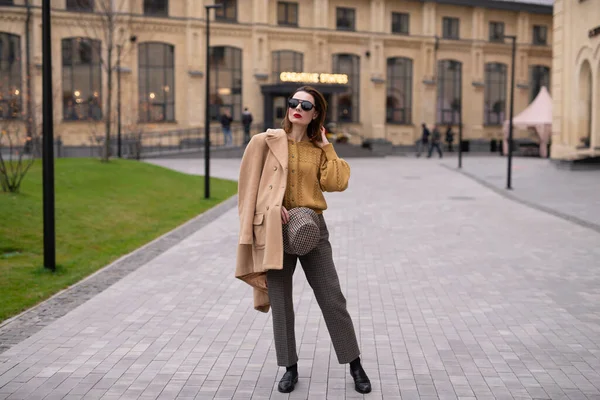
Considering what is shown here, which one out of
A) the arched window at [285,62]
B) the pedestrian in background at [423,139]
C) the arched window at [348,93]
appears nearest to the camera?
the pedestrian in background at [423,139]

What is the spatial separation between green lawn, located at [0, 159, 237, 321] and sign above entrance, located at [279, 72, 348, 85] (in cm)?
2284

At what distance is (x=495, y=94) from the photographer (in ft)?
182

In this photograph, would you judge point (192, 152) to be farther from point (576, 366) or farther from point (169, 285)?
point (576, 366)

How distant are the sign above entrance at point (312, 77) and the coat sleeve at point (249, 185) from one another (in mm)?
41550

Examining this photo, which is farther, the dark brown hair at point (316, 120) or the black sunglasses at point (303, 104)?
the dark brown hair at point (316, 120)

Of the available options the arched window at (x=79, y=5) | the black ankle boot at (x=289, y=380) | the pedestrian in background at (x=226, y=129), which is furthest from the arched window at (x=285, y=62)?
the black ankle boot at (x=289, y=380)

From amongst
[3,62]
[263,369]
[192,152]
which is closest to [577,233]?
[263,369]

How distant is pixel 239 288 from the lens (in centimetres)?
891

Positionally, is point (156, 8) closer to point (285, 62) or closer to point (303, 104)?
point (285, 62)

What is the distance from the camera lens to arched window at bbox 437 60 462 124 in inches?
2112

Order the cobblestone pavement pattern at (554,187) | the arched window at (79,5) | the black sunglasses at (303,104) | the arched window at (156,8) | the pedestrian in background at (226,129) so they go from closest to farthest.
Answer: the black sunglasses at (303,104) → the cobblestone pavement pattern at (554,187) → the arched window at (79,5) → the pedestrian in background at (226,129) → the arched window at (156,8)

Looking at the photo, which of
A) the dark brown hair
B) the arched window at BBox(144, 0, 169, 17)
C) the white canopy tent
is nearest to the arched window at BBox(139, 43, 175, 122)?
the arched window at BBox(144, 0, 169, 17)

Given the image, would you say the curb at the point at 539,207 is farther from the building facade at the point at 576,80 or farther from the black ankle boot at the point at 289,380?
the black ankle boot at the point at 289,380

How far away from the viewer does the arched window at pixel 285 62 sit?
47.9 meters
